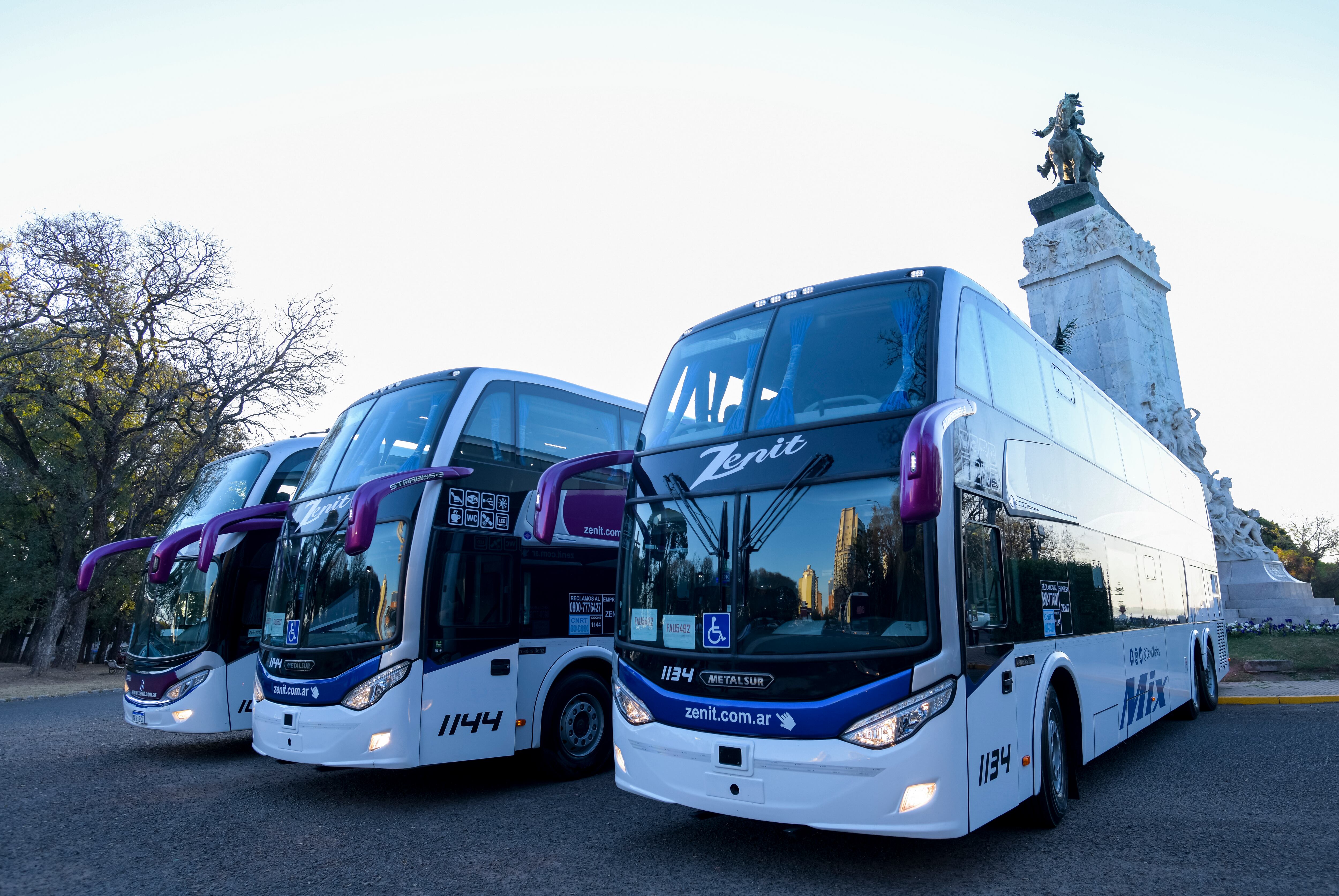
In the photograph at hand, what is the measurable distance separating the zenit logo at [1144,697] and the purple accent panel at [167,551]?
395 inches

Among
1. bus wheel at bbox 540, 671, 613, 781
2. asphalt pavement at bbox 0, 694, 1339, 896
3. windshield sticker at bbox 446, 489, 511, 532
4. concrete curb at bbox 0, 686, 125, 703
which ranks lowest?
concrete curb at bbox 0, 686, 125, 703

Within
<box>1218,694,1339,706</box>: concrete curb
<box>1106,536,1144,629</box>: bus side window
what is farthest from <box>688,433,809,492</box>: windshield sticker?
<box>1218,694,1339,706</box>: concrete curb

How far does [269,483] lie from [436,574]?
4690mm

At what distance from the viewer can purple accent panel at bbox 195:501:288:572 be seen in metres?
8.73

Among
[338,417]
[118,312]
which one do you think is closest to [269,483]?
[338,417]

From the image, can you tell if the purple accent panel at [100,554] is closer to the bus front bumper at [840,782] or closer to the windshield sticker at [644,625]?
the windshield sticker at [644,625]

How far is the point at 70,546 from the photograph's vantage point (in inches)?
932

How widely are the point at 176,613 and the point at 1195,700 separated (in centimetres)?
1280

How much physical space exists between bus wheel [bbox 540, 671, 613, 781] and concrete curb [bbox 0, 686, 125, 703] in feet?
44.2

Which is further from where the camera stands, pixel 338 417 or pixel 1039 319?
pixel 1039 319

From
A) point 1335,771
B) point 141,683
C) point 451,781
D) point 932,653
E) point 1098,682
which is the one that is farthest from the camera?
point 141,683

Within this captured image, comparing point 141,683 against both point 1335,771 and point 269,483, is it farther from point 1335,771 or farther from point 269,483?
point 1335,771

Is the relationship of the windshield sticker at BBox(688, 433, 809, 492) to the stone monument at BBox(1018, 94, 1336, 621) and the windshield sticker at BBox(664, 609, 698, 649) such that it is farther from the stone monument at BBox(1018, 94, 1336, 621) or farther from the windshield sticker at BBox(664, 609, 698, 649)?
the stone monument at BBox(1018, 94, 1336, 621)

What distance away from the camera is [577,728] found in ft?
28.7
